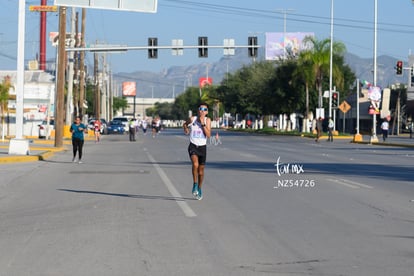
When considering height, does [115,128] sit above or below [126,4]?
below

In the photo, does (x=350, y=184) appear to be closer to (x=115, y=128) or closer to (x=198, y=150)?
(x=198, y=150)

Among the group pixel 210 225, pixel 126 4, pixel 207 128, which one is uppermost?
pixel 126 4

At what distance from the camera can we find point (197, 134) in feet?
54.1

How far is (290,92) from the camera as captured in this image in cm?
8769

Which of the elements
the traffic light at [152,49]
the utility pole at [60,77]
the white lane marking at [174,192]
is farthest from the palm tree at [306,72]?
the white lane marking at [174,192]

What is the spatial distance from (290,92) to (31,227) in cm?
7586

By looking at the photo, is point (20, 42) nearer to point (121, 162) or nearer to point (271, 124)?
point (121, 162)

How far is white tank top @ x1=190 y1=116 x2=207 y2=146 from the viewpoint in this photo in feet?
54.0

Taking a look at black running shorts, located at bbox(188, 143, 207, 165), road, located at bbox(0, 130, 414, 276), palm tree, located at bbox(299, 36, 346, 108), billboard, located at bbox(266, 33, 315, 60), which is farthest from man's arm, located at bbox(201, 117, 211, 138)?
billboard, located at bbox(266, 33, 315, 60)

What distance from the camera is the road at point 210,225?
962cm

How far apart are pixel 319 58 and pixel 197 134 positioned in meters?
65.0

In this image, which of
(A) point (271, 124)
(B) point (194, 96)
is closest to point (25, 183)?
(A) point (271, 124)

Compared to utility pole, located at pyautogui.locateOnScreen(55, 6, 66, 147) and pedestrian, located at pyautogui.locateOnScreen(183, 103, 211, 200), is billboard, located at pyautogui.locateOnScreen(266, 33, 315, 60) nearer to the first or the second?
utility pole, located at pyautogui.locateOnScreen(55, 6, 66, 147)

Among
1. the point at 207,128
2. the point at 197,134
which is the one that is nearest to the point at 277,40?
the point at 197,134
